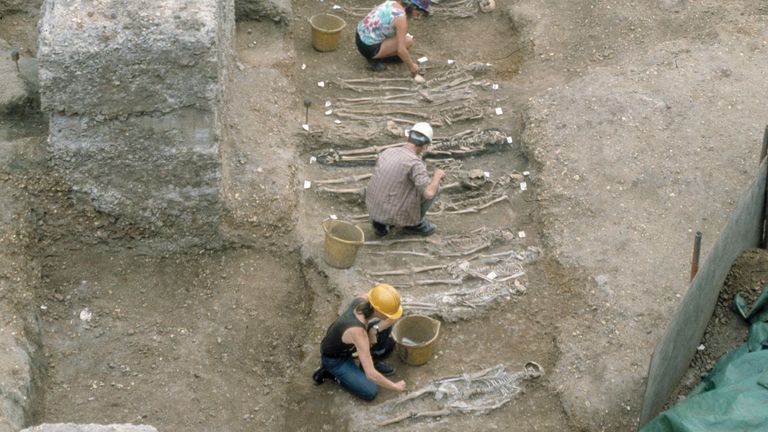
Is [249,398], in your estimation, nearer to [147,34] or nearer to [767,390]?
[147,34]

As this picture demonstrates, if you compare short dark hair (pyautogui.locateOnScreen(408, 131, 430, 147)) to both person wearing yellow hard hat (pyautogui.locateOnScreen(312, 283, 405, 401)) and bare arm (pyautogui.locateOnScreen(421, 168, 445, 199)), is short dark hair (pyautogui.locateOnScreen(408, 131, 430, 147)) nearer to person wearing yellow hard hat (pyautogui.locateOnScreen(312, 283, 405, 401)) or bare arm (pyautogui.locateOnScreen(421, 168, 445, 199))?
bare arm (pyautogui.locateOnScreen(421, 168, 445, 199))

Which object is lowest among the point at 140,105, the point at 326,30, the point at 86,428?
the point at 326,30

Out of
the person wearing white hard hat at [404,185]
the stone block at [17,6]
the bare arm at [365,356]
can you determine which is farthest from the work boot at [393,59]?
the bare arm at [365,356]

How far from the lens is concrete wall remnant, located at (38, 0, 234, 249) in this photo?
7.90 m

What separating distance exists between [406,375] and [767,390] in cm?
271

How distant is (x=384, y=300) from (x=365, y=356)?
44 cm

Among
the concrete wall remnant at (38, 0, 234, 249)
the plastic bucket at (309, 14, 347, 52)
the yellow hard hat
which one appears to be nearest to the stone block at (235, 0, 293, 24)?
the plastic bucket at (309, 14, 347, 52)

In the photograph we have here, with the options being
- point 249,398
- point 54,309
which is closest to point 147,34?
point 54,309

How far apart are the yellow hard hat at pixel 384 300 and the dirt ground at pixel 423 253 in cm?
72

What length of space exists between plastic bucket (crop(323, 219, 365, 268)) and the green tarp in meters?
2.99

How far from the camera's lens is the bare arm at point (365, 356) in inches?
301

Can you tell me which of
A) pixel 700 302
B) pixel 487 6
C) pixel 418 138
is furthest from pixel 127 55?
pixel 487 6

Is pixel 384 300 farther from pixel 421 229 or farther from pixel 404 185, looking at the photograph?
pixel 421 229

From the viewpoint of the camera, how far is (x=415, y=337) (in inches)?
332
